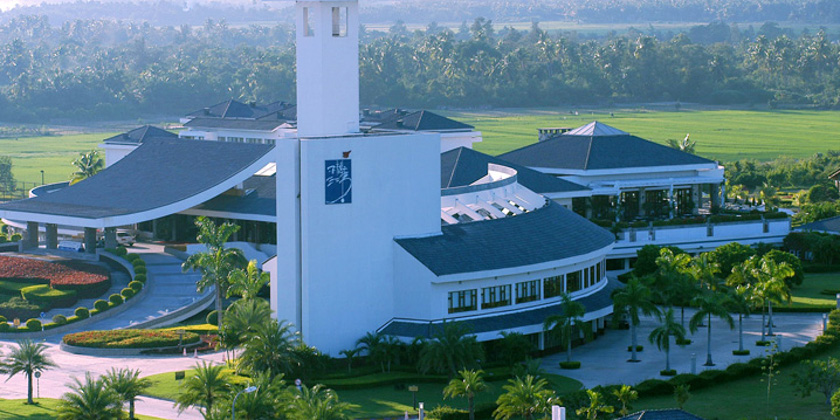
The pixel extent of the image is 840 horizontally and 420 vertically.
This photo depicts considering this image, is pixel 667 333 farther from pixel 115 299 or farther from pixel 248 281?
pixel 115 299

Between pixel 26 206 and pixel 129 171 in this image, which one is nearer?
Answer: pixel 26 206

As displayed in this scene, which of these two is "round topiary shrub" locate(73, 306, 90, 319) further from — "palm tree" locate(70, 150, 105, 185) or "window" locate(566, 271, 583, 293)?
"palm tree" locate(70, 150, 105, 185)

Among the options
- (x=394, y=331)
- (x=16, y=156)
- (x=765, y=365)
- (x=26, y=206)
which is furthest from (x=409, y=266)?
(x=16, y=156)

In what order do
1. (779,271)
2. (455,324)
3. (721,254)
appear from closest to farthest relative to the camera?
(455,324), (779,271), (721,254)

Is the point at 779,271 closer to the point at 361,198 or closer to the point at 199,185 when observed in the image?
the point at 361,198

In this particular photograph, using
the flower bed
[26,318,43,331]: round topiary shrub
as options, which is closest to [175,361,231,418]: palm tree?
the flower bed

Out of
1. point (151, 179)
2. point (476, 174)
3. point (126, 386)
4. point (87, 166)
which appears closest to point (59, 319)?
point (151, 179)

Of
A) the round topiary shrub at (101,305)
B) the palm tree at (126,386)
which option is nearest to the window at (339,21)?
the round topiary shrub at (101,305)
